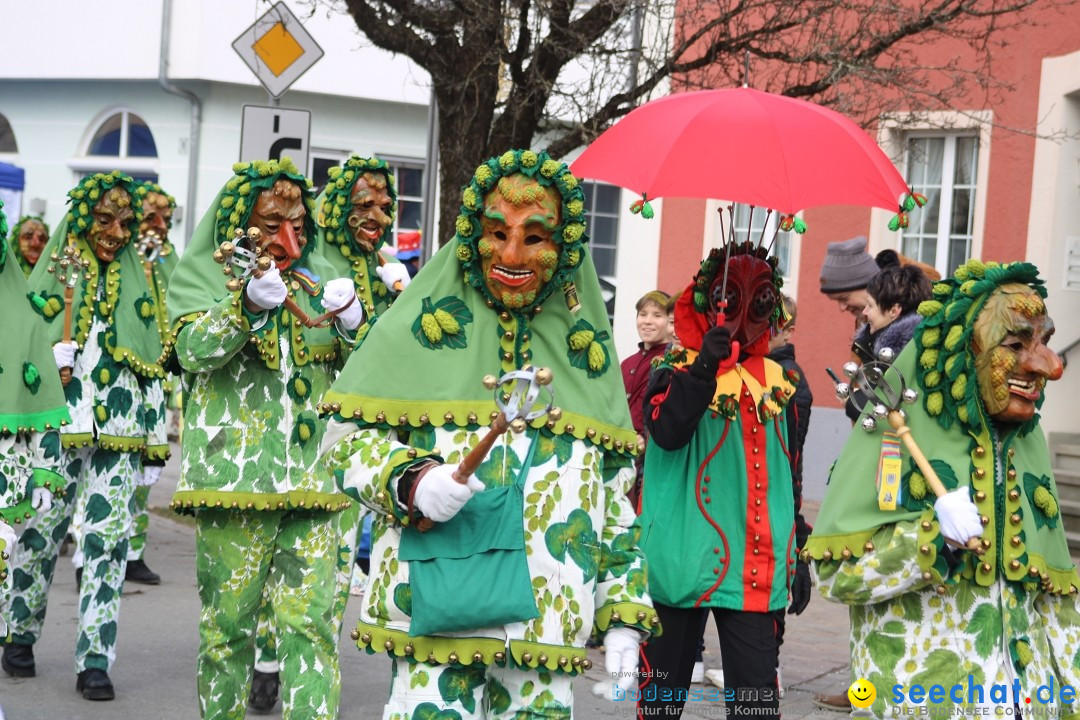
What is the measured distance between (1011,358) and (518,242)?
135 centimetres

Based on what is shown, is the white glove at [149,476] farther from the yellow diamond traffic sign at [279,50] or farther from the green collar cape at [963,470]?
the green collar cape at [963,470]

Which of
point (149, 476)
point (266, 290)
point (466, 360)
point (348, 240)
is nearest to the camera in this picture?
point (466, 360)

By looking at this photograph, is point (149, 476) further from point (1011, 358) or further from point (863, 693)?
point (1011, 358)

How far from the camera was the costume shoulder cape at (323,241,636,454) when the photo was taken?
12.3 ft

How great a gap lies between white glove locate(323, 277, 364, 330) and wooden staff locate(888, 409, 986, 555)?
7.65 ft

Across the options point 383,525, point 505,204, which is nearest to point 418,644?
point 383,525

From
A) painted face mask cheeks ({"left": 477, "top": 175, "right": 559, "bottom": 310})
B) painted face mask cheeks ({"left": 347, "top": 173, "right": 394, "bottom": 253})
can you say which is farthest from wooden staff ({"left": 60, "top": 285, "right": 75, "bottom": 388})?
painted face mask cheeks ({"left": 477, "top": 175, "right": 559, "bottom": 310})

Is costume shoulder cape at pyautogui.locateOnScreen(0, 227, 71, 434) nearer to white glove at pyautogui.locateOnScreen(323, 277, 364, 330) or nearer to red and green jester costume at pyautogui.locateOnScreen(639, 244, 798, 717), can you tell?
white glove at pyautogui.locateOnScreen(323, 277, 364, 330)

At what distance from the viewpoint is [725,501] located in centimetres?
500

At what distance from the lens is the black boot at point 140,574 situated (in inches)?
374

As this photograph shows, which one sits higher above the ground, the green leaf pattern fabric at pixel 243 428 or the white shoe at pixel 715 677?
the green leaf pattern fabric at pixel 243 428

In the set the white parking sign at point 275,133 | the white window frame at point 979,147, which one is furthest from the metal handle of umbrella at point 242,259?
the white window frame at point 979,147

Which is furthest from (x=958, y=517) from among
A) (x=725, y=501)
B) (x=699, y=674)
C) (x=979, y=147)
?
(x=979, y=147)

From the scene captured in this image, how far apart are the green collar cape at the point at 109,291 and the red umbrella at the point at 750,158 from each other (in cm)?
326
